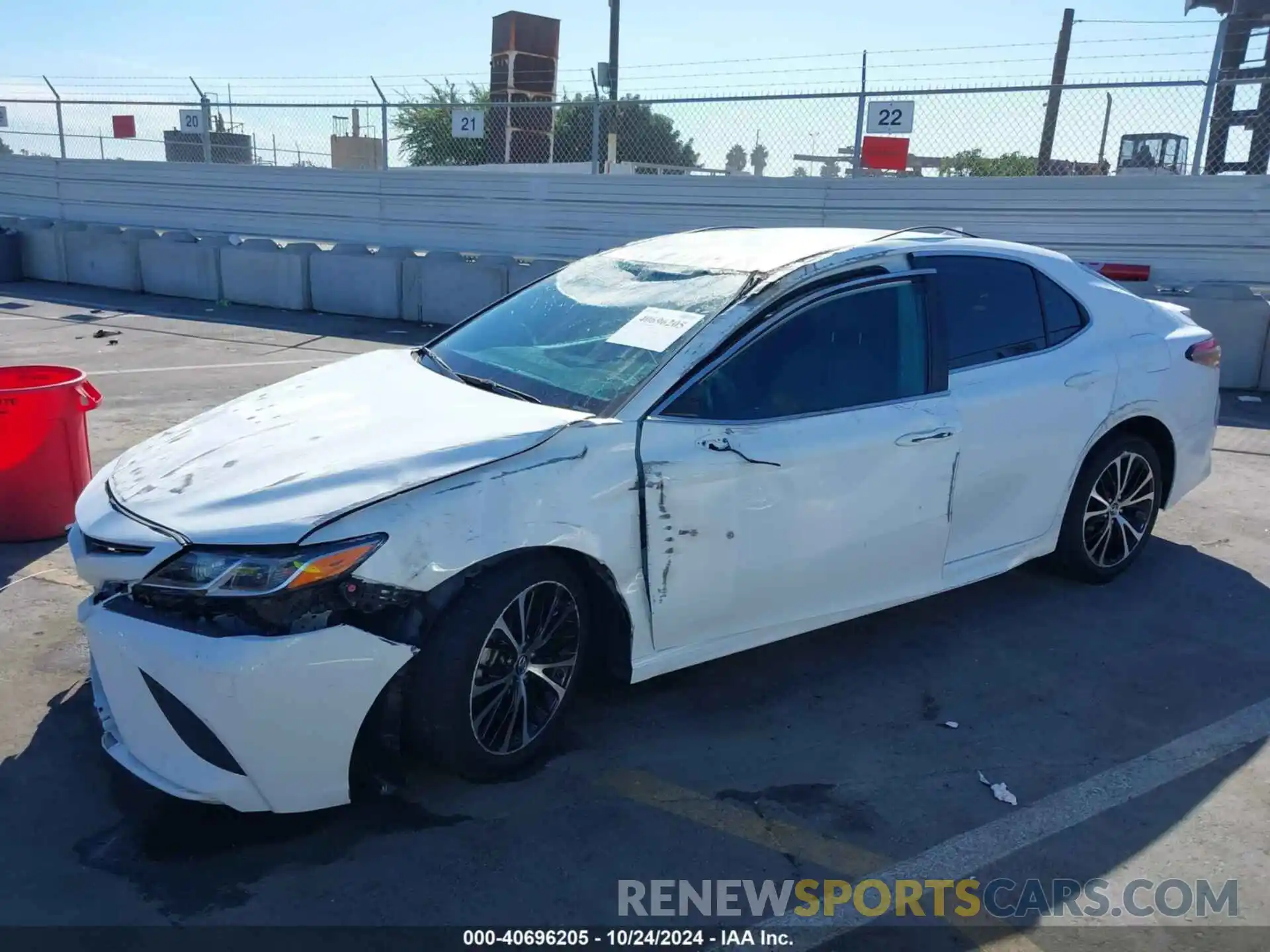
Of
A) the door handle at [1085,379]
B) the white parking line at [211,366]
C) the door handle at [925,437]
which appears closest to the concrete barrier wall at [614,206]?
the white parking line at [211,366]

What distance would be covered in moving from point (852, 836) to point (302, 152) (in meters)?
17.6

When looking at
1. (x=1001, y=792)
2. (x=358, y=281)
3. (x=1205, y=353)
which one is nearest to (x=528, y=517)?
(x=1001, y=792)

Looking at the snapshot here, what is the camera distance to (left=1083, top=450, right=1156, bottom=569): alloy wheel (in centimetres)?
501

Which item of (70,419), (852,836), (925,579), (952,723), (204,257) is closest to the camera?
(852,836)

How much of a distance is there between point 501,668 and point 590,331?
54.9 inches

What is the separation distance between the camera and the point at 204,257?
1496cm

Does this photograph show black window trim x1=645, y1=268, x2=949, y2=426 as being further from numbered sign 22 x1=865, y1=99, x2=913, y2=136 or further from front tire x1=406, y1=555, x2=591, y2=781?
numbered sign 22 x1=865, y1=99, x2=913, y2=136

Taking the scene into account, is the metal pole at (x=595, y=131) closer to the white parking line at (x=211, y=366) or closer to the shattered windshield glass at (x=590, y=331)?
the white parking line at (x=211, y=366)

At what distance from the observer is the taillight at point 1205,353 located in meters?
5.25

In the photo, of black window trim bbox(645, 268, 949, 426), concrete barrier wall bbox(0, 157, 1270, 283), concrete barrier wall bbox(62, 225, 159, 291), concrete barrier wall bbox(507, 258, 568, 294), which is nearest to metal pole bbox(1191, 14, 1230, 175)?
concrete barrier wall bbox(0, 157, 1270, 283)

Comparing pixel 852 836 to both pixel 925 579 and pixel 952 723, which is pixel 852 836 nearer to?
pixel 952 723

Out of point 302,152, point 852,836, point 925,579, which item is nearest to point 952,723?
point 925,579

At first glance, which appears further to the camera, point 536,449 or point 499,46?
point 499,46

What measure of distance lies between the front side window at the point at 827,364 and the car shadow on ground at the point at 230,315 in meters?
8.21
